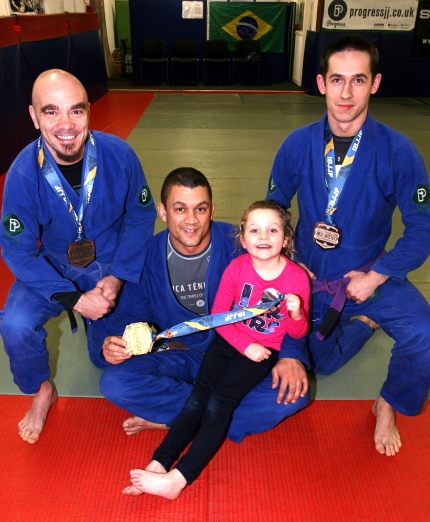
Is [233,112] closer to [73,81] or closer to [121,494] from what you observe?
[73,81]

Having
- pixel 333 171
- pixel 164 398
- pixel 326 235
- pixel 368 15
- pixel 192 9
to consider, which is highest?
pixel 192 9

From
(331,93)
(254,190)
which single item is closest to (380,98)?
(254,190)

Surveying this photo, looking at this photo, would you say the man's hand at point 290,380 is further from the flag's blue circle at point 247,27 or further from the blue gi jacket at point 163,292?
the flag's blue circle at point 247,27

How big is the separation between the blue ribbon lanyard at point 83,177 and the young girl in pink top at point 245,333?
0.79 metres

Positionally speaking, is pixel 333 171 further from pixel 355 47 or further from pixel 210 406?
pixel 210 406

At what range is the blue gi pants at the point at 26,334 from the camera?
2164 mm

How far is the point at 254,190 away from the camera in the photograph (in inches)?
208

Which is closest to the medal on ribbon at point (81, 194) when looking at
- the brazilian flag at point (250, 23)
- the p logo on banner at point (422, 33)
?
the p logo on banner at point (422, 33)

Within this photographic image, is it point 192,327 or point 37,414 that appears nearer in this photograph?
point 192,327

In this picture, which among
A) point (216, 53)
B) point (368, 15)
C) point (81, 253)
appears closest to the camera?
point (81, 253)

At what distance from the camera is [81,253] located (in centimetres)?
244

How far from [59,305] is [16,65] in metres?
5.11

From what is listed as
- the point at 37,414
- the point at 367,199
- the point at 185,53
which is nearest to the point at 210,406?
the point at 37,414

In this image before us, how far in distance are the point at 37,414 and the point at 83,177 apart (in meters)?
1.16
